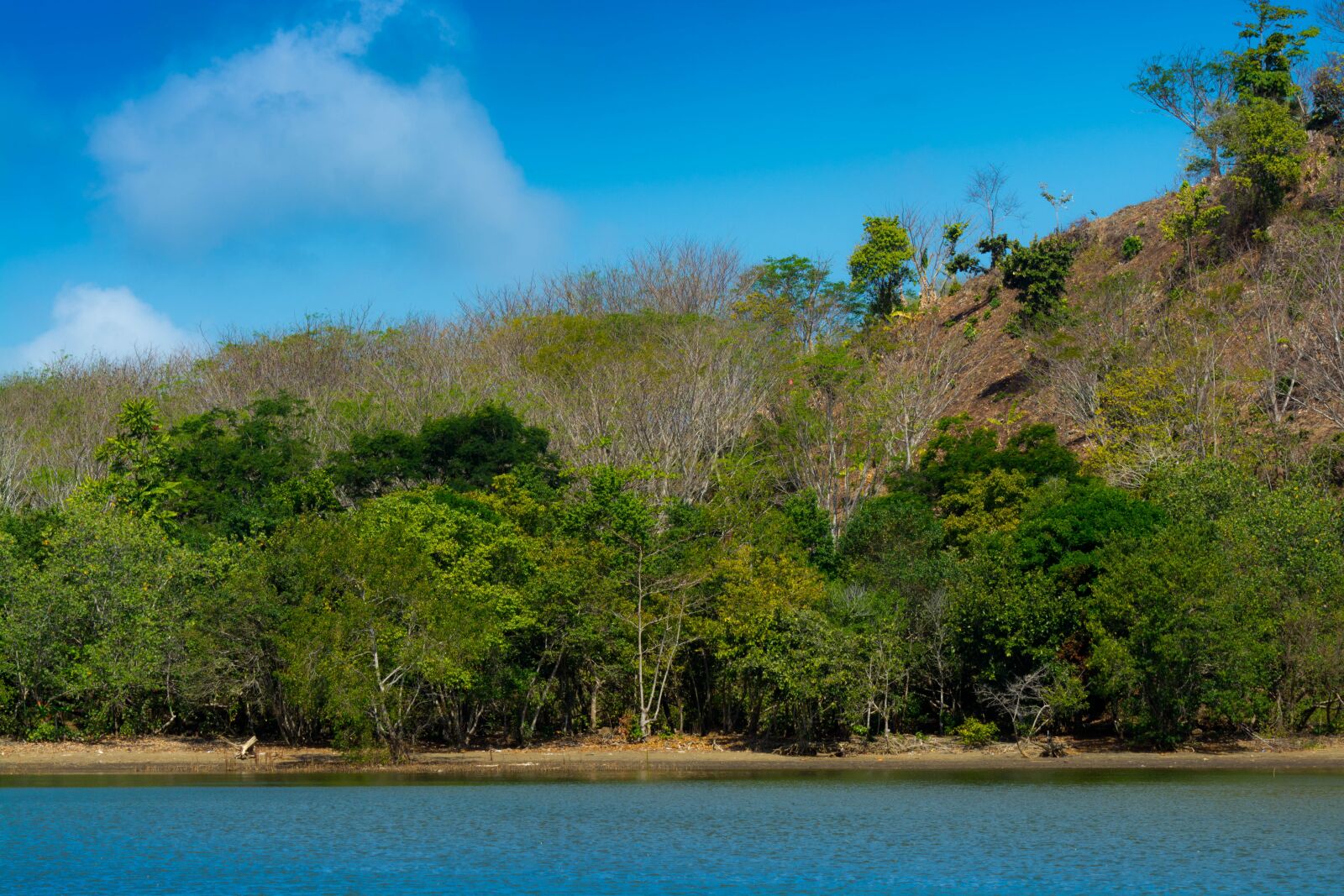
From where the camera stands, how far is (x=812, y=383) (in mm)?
76125

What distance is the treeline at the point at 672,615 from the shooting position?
137 ft

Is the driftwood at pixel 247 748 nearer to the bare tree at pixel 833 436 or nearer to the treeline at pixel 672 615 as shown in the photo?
the treeline at pixel 672 615

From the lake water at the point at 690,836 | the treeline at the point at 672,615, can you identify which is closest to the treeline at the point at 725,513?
the treeline at the point at 672,615

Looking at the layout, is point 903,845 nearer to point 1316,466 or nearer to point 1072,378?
point 1316,466

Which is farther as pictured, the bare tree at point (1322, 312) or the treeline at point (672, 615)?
the bare tree at point (1322, 312)

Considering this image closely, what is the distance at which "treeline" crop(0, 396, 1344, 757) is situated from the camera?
41.8 meters

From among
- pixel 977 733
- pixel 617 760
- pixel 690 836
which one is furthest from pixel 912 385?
pixel 690 836

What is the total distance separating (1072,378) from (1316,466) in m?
14.9

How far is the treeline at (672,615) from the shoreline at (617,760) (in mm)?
982

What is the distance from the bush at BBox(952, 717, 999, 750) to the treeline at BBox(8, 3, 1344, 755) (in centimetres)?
19

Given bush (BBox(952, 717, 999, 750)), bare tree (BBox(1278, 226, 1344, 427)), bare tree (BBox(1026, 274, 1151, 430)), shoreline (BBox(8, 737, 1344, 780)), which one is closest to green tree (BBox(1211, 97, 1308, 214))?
bare tree (BBox(1278, 226, 1344, 427))

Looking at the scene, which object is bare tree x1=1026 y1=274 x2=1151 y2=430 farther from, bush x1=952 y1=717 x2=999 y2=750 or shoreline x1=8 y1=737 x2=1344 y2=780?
shoreline x1=8 y1=737 x2=1344 y2=780

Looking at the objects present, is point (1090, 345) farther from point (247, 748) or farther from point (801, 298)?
point (247, 748)

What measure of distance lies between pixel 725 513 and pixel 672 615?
897 cm
